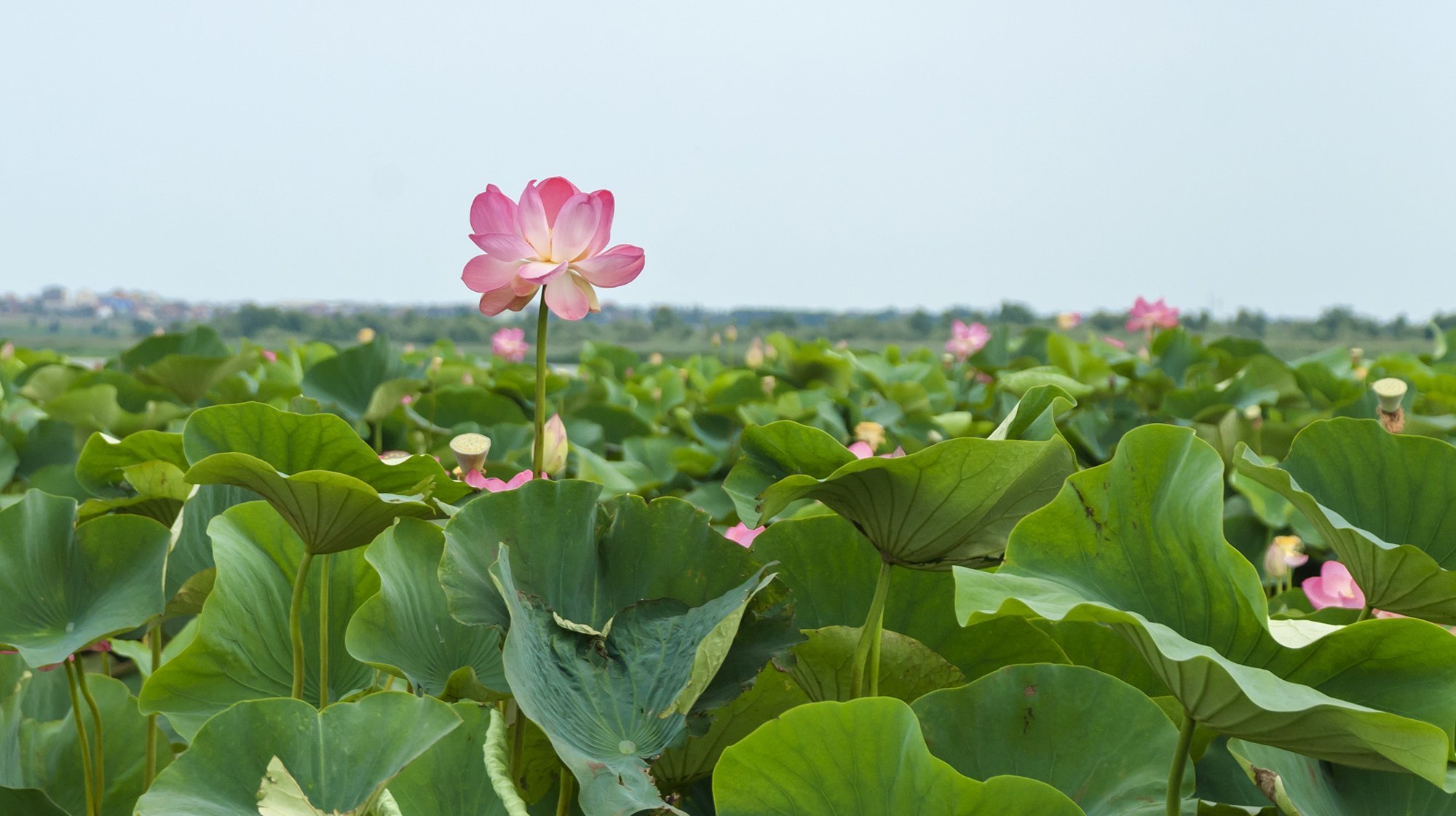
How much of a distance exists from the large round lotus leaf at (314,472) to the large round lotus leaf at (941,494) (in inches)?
8.0

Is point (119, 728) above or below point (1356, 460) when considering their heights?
below

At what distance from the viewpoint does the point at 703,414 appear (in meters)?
2.10

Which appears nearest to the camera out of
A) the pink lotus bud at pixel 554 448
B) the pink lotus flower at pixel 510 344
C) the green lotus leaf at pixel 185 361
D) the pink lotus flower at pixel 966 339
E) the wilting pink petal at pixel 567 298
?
the wilting pink petal at pixel 567 298

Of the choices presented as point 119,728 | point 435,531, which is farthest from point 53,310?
point 435,531

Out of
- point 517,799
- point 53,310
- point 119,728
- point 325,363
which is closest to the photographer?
point 517,799

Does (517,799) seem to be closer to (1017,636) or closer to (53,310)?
(1017,636)

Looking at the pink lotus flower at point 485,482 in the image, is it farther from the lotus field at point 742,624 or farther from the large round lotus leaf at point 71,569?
the large round lotus leaf at point 71,569

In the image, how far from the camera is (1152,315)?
10.1 ft

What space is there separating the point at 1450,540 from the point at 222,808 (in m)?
0.61

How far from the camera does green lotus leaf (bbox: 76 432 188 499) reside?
784 millimetres

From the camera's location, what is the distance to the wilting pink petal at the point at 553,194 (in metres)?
0.57

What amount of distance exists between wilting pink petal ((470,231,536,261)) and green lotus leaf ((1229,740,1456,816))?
17.0 inches

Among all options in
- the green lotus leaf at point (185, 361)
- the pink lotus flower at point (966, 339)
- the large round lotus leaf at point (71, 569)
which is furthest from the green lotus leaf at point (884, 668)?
the pink lotus flower at point (966, 339)

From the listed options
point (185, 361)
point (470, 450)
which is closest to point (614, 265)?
point (470, 450)
